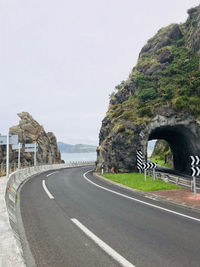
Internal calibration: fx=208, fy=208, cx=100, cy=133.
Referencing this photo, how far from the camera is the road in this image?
170 inches

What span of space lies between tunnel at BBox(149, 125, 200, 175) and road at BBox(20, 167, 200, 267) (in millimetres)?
17154

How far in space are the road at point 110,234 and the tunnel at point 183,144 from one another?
17154mm

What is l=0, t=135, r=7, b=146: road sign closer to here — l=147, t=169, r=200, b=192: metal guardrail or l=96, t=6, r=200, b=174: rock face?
l=147, t=169, r=200, b=192: metal guardrail

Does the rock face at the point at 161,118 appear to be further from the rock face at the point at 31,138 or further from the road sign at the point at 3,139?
the rock face at the point at 31,138

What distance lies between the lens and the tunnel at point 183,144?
24.5m

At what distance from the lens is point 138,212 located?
8.23 metres

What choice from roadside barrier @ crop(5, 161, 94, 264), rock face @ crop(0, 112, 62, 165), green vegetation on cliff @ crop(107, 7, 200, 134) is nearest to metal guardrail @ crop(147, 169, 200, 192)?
green vegetation on cliff @ crop(107, 7, 200, 134)

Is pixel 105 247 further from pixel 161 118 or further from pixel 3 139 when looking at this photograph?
pixel 161 118

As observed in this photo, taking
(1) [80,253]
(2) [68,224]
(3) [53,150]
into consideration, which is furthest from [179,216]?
(3) [53,150]

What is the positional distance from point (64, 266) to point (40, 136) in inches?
1786

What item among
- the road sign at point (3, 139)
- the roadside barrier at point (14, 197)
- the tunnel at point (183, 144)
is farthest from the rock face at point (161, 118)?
the road sign at point (3, 139)

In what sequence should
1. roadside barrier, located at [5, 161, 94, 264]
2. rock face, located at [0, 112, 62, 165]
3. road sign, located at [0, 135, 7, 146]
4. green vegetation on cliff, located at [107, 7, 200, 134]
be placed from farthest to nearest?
rock face, located at [0, 112, 62, 165] → green vegetation on cliff, located at [107, 7, 200, 134] → road sign, located at [0, 135, 7, 146] → roadside barrier, located at [5, 161, 94, 264]

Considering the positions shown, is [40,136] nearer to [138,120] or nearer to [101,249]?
[138,120]

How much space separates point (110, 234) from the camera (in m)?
5.73
